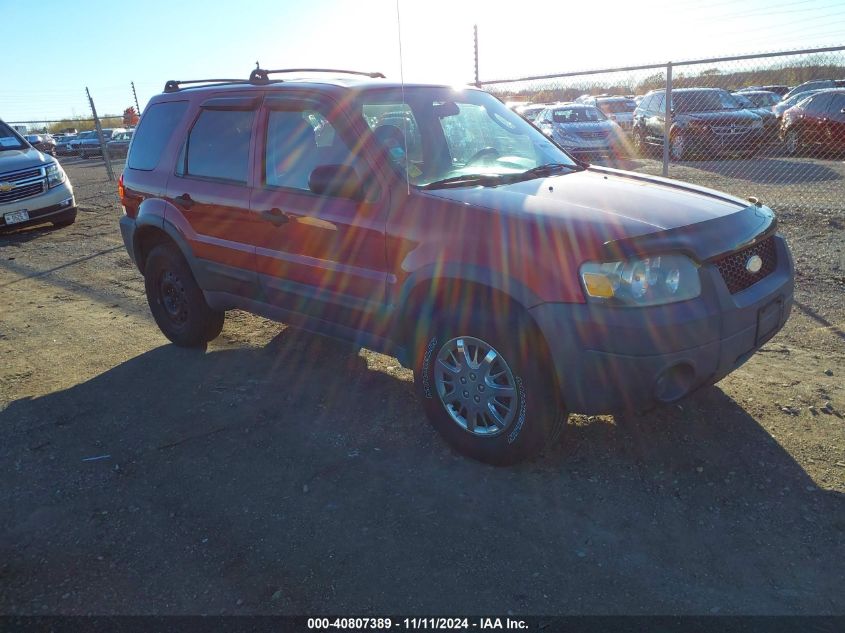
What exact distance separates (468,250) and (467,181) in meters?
0.63

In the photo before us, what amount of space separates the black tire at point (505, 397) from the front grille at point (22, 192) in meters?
9.78

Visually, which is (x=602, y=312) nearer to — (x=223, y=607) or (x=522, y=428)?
(x=522, y=428)

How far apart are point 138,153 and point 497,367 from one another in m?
→ 3.74

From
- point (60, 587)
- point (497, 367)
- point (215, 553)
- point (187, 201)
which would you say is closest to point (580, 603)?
point (497, 367)

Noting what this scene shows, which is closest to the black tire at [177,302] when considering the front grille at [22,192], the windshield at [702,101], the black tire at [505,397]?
the black tire at [505,397]

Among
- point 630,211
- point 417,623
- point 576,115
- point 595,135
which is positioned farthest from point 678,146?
point 417,623

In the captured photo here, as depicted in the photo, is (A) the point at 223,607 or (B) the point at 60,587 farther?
(B) the point at 60,587

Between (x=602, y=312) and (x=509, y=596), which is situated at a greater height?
(x=602, y=312)

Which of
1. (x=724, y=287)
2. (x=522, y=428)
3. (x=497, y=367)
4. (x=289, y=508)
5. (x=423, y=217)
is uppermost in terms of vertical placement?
(x=423, y=217)

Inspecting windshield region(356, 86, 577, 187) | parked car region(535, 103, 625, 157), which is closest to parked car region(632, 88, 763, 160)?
parked car region(535, 103, 625, 157)

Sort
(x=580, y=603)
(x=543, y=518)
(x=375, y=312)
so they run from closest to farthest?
(x=580, y=603)
(x=543, y=518)
(x=375, y=312)

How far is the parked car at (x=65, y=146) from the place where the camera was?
36812 millimetres

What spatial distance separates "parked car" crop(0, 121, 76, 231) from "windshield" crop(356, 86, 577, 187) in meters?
9.04

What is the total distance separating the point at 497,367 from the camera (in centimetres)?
319
